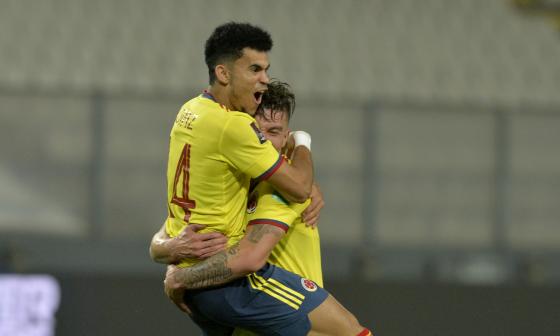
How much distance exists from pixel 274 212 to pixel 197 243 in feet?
0.84

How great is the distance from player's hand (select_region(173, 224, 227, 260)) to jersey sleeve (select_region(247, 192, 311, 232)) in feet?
0.41

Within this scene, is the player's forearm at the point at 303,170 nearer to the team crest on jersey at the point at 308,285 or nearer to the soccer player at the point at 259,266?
the soccer player at the point at 259,266

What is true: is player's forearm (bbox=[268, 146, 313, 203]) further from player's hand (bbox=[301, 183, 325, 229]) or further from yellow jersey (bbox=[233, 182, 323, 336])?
player's hand (bbox=[301, 183, 325, 229])

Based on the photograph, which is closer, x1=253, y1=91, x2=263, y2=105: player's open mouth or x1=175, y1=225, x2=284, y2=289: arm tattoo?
x1=175, y1=225, x2=284, y2=289: arm tattoo

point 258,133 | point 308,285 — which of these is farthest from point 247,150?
point 308,285

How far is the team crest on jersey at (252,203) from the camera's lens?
3494 mm

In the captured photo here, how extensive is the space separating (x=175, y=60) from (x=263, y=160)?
4.11 metres

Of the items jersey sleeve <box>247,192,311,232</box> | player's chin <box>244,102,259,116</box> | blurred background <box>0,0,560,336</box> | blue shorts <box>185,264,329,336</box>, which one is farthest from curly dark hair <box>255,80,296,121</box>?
blurred background <box>0,0,560,336</box>

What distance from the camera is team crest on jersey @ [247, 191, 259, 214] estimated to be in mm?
3494

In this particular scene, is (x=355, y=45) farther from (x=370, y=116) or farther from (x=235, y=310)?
(x=235, y=310)

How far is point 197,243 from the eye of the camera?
3.35 metres

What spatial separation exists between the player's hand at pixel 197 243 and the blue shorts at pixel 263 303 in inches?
4.8

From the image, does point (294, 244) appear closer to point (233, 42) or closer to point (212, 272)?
point (212, 272)

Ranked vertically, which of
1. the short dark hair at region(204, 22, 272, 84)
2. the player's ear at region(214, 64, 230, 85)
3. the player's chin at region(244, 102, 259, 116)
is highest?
the short dark hair at region(204, 22, 272, 84)
